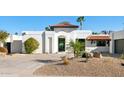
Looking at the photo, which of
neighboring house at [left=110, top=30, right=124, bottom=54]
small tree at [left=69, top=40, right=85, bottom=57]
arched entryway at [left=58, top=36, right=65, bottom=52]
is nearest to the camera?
small tree at [left=69, top=40, right=85, bottom=57]

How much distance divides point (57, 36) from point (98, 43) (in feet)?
20.1

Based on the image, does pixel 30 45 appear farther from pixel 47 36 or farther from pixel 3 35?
pixel 3 35

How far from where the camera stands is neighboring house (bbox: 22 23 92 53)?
35.7 m

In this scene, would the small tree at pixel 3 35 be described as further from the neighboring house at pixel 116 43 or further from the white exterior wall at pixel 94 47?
the neighboring house at pixel 116 43

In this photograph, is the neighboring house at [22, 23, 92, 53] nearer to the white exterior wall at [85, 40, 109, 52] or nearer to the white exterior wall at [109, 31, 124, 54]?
the white exterior wall at [85, 40, 109, 52]

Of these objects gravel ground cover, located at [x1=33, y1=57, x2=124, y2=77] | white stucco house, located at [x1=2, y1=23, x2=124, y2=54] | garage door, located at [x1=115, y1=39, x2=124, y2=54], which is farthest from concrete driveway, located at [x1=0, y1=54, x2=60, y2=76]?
garage door, located at [x1=115, y1=39, x2=124, y2=54]

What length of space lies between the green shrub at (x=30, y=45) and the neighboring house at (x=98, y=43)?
748cm

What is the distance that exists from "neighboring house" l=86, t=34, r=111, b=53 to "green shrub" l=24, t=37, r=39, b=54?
7.48 meters
